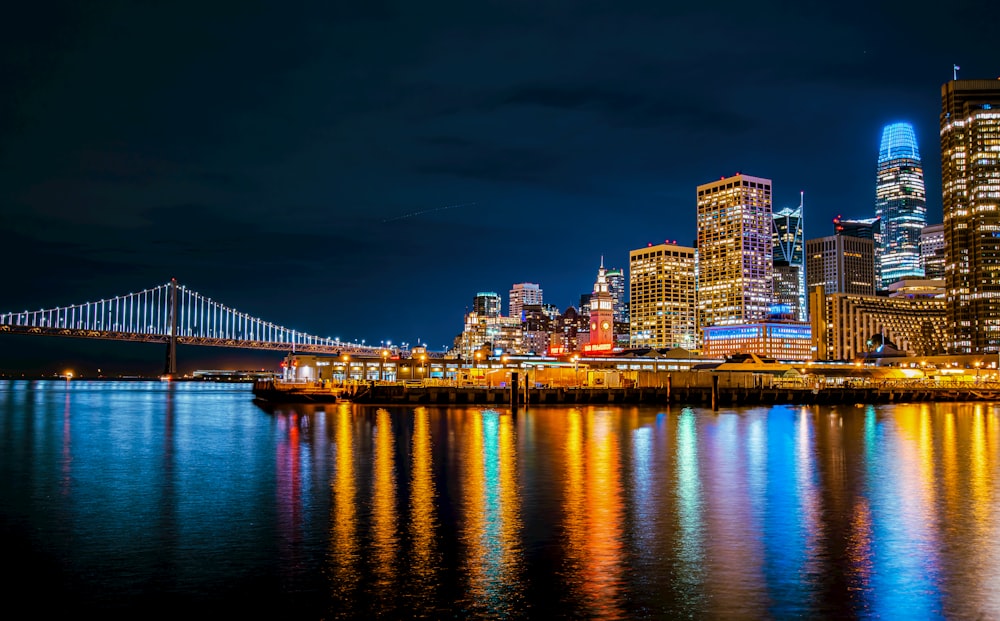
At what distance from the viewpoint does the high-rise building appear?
19075cm

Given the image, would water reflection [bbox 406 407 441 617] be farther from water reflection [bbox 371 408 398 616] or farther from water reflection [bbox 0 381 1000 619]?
water reflection [bbox 371 408 398 616]

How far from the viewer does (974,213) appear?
19262 centimetres

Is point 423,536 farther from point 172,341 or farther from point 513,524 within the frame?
point 172,341

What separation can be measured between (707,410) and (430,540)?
6646 cm

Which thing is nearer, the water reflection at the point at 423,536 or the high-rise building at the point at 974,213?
the water reflection at the point at 423,536

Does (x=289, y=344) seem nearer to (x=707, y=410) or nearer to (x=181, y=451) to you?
(x=707, y=410)

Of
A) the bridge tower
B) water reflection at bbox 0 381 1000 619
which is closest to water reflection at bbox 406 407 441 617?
water reflection at bbox 0 381 1000 619

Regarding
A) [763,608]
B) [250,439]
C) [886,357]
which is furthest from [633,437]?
[886,357]

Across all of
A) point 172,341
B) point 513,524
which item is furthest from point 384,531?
point 172,341

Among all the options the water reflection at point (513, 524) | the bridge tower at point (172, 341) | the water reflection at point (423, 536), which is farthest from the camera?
the bridge tower at point (172, 341)

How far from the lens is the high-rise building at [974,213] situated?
19075 centimetres

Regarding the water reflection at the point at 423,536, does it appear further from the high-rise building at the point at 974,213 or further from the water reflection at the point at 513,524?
the high-rise building at the point at 974,213

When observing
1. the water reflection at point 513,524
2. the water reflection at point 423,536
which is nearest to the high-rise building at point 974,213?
the water reflection at point 513,524

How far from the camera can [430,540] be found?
79.8 feet
